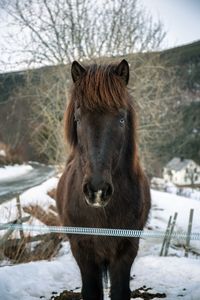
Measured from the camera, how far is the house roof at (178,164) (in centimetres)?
7831

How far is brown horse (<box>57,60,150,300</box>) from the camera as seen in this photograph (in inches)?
106

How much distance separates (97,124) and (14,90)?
1365 cm

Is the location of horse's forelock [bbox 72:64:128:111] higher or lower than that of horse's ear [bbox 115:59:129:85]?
lower

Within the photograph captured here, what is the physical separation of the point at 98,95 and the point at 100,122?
0.78 feet

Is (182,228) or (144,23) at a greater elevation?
(144,23)

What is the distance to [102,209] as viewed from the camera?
3201mm

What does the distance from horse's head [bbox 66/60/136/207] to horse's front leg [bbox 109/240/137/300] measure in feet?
3.11

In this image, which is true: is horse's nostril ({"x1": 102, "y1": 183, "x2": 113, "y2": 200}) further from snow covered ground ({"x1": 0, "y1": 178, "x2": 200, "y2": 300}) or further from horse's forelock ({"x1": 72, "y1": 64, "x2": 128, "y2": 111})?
snow covered ground ({"x1": 0, "y1": 178, "x2": 200, "y2": 300})

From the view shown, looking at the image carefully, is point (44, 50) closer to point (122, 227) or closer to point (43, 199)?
point (43, 199)

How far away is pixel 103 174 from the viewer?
2562 millimetres

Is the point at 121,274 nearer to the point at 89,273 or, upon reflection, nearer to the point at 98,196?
the point at 89,273

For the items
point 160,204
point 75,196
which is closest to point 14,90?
point 160,204

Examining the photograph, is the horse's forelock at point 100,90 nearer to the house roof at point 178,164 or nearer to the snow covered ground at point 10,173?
the snow covered ground at point 10,173

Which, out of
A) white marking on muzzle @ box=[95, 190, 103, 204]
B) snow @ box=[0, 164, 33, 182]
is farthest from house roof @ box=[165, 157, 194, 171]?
white marking on muzzle @ box=[95, 190, 103, 204]
